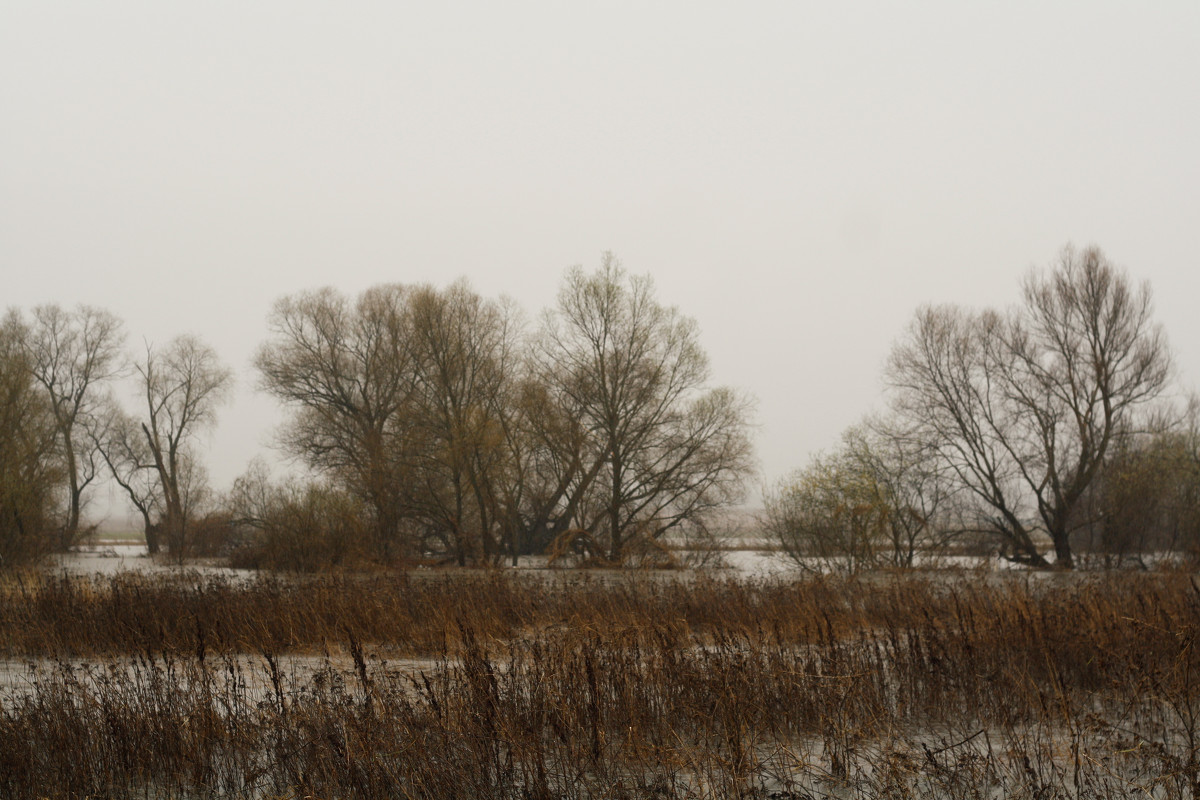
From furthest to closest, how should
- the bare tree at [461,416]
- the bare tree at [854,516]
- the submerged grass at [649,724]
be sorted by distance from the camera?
the bare tree at [461,416] < the bare tree at [854,516] < the submerged grass at [649,724]

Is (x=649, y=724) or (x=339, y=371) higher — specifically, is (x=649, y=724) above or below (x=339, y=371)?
below

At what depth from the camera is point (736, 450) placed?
32.0 metres

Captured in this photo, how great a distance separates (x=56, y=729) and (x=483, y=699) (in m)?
→ 3.08

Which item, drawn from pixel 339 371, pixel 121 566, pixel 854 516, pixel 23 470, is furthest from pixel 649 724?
pixel 339 371

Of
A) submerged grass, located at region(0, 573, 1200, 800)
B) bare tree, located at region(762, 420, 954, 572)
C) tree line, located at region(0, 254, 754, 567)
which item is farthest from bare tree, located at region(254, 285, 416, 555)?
submerged grass, located at region(0, 573, 1200, 800)

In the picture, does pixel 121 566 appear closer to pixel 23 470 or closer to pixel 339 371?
pixel 23 470

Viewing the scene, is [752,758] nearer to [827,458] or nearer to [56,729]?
[56,729]

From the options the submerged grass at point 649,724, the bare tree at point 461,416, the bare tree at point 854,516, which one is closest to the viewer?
the submerged grass at point 649,724

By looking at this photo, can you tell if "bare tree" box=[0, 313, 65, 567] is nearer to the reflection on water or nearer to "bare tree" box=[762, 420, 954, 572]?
the reflection on water

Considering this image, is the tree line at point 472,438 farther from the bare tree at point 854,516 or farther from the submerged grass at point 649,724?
the submerged grass at point 649,724

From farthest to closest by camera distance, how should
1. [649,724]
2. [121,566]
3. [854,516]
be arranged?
[121,566] → [854,516] → [649,724]

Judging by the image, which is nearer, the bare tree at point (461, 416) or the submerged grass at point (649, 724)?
the submerged grass at point (649, 724)

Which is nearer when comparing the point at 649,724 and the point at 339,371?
the point at 649,724

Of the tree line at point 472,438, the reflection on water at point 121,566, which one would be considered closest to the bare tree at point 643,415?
the tree line at point 472,438
